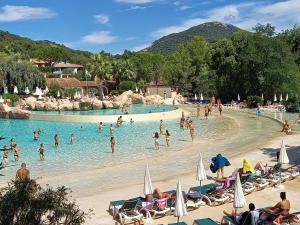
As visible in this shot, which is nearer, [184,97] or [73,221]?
[73,221]

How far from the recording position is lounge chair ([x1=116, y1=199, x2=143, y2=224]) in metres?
12.0

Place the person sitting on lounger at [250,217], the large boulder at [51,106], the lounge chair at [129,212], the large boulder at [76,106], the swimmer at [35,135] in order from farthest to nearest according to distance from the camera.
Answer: the large boulder at [76,106] < the large boulder at [51,106] < the swimmer at [35,135] < the lounge chair at [129,212] < the person sitting on lounger at [250,217]

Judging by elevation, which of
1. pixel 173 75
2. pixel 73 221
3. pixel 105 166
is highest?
pixel 173 75

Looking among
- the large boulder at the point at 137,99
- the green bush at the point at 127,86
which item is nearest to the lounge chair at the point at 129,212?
the large boulder at the point at 137,99

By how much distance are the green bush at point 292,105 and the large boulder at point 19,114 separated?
2903 cm

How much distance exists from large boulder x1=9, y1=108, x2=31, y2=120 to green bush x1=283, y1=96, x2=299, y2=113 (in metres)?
29.0

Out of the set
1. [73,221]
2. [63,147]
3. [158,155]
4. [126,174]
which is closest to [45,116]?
[63,147]

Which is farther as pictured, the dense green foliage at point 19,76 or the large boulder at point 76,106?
the dense green foliage at point 19,76

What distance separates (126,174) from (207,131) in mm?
15975

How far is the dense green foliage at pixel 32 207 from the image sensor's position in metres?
6.07

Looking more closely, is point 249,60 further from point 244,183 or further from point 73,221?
point 73,221

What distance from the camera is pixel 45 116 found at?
46969 mm

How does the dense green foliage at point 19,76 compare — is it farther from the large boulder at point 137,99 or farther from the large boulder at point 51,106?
the large boulder at point 137,99

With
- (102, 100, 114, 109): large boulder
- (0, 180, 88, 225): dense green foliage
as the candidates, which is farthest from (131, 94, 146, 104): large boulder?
(0, 180, 88, 225): dense green foliage
